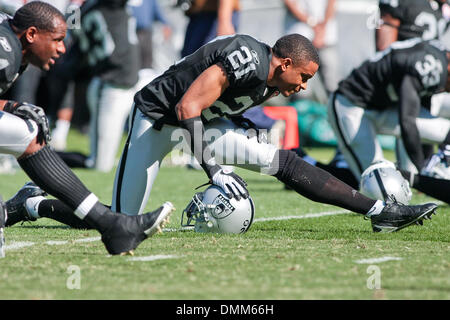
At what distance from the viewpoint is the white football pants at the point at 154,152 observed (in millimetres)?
5023

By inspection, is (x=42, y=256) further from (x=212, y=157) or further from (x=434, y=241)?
(x=434, y=241)

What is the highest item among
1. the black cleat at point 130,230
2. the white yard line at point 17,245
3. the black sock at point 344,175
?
the black cleat at point 130,230

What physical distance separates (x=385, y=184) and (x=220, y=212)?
4.30ft

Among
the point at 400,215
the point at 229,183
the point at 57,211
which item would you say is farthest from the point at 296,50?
the point at 57,211

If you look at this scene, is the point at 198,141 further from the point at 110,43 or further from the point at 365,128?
the point at 110,43

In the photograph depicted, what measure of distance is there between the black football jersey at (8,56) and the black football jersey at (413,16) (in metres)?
4.08

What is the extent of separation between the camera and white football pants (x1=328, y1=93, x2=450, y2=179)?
6.93 m

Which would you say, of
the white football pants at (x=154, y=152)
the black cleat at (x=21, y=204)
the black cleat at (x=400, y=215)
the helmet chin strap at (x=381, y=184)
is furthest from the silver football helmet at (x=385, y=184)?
the black cleat at (x=21, y=204)

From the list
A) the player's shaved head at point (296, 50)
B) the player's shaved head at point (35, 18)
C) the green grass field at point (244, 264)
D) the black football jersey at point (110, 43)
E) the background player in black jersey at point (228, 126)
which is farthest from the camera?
the black football jersey at point (110, 43)

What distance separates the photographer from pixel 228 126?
207 inches

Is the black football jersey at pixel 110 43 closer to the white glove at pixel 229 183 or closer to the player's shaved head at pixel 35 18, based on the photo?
the white glove at pixel 229 183

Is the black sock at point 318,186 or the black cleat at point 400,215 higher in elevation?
the black sock at point 318,186

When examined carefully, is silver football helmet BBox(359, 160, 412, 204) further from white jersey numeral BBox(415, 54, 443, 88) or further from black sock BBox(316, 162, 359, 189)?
black sock BBox(316, 162, 359, 189)

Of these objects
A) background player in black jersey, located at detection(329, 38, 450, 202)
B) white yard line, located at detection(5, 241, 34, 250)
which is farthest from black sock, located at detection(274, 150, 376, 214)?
background player in black jersey, located at detection(329, 38, 450, 202)
